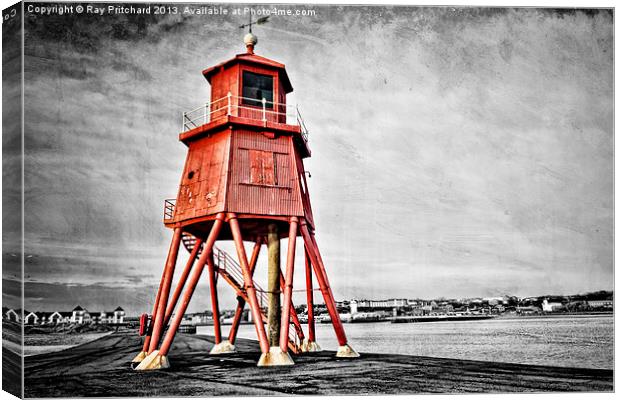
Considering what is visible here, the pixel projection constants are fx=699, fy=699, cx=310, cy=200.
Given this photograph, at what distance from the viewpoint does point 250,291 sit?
23656 millimetres

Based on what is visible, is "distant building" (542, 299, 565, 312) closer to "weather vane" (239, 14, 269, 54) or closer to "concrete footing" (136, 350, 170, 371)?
"concrete footing" (136, 350, 170, 371)

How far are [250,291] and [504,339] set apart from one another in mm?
11452

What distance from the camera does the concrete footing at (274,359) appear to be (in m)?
23.4

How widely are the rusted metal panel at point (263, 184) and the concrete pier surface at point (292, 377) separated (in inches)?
218

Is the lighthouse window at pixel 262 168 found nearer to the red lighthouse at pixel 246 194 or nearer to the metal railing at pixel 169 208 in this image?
the red lighthouse at pixel 246 194

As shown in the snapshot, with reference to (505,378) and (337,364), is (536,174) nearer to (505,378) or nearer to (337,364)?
(505,378)

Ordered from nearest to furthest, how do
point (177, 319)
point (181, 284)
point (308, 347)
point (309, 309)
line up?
point (177, 319)
point (181, 284)
point (309, 309)
point (308, 347)

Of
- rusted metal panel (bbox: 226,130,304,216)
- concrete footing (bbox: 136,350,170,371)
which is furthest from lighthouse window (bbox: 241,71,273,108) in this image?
concrete footing (bbox: 136,350,170,371)

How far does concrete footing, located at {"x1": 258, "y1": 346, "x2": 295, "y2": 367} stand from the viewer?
23438mm

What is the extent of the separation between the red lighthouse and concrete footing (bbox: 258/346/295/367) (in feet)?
0.11

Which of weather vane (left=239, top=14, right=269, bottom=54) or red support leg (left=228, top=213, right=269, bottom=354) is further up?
weather vane (left=239, top=14, right=269, bottom=54)

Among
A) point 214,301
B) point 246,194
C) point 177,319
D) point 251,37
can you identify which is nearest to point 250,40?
point 251,37
